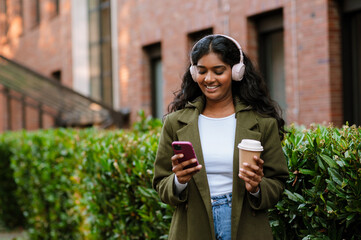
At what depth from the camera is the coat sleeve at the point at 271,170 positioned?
2.84 m

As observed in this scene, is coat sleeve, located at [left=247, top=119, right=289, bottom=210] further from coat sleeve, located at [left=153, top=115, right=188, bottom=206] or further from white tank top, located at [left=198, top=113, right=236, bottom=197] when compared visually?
coat sleeve, located at [left=153, top=115, right=188, bottom=206]

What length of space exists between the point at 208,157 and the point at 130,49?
11.8 metres

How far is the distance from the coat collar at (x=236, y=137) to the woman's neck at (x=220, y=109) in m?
0.04

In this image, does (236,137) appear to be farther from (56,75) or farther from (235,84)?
(56,75)

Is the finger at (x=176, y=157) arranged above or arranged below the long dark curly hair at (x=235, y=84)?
below

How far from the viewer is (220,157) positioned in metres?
2.93

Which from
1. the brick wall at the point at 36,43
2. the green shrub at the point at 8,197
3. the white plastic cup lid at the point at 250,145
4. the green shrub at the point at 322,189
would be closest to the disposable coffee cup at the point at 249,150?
the white plastic cup lid at the point at 250,145

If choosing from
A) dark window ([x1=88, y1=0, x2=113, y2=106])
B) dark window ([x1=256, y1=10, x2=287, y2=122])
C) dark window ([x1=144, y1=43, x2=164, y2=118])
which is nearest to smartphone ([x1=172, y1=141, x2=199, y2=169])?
dark window ([x1=256, y1=10, x2=287, y2=122])

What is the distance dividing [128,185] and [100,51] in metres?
12.3

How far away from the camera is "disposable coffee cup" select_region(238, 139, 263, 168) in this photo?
264 centimetres

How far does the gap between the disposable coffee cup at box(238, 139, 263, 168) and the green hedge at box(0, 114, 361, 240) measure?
0.72 m

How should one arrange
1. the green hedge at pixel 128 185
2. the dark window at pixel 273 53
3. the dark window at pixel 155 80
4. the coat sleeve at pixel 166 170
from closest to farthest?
the coat sleeve at pixel 166 170
the green hedge at pixel 128 185
the dark window at pixel 273 53
the dark window at pixel 155 80

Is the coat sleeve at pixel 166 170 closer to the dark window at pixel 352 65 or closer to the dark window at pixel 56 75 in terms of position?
the dark window at pixel 352 65

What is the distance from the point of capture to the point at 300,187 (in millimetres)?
3598
